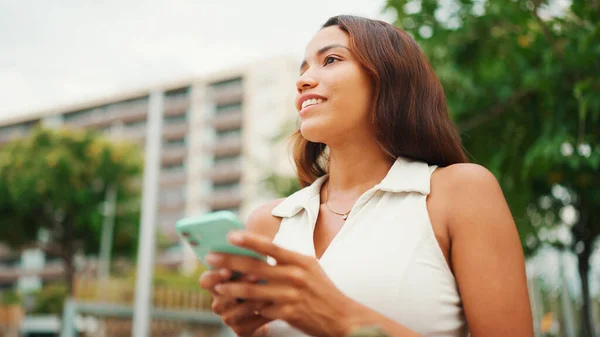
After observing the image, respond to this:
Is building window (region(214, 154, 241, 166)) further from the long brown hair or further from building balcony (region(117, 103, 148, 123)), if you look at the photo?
the long brown hair

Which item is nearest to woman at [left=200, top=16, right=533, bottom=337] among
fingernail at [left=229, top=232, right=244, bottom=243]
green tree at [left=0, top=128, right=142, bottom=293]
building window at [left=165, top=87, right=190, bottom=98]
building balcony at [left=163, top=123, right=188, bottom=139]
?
fingernail at [left=229, top=232, right=244, bottom=243]

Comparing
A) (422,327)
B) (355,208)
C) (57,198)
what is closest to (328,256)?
(355,208)

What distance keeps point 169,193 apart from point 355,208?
49.5 meters

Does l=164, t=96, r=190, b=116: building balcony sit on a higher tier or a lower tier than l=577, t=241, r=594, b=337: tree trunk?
Answer: higher

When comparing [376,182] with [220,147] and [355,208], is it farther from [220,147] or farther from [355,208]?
[220,147]

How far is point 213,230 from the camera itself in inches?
40.3

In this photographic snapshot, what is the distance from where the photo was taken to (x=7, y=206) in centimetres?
2844

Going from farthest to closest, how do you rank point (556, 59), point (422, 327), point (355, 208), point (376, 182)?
point (556, 59), point (376, 182), point (355, 208), point (422, 327)

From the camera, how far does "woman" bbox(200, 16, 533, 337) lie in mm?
1101

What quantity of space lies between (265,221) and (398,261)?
0.57m

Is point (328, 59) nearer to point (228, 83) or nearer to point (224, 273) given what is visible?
point (224, 273)

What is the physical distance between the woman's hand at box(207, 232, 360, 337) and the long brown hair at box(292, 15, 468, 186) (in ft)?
1.98

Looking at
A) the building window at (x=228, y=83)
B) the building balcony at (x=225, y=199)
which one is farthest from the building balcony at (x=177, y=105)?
the building balcony at (x=225, y=199)

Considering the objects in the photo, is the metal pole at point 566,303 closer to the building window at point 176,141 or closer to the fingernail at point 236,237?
the fingernail at point 236,237
